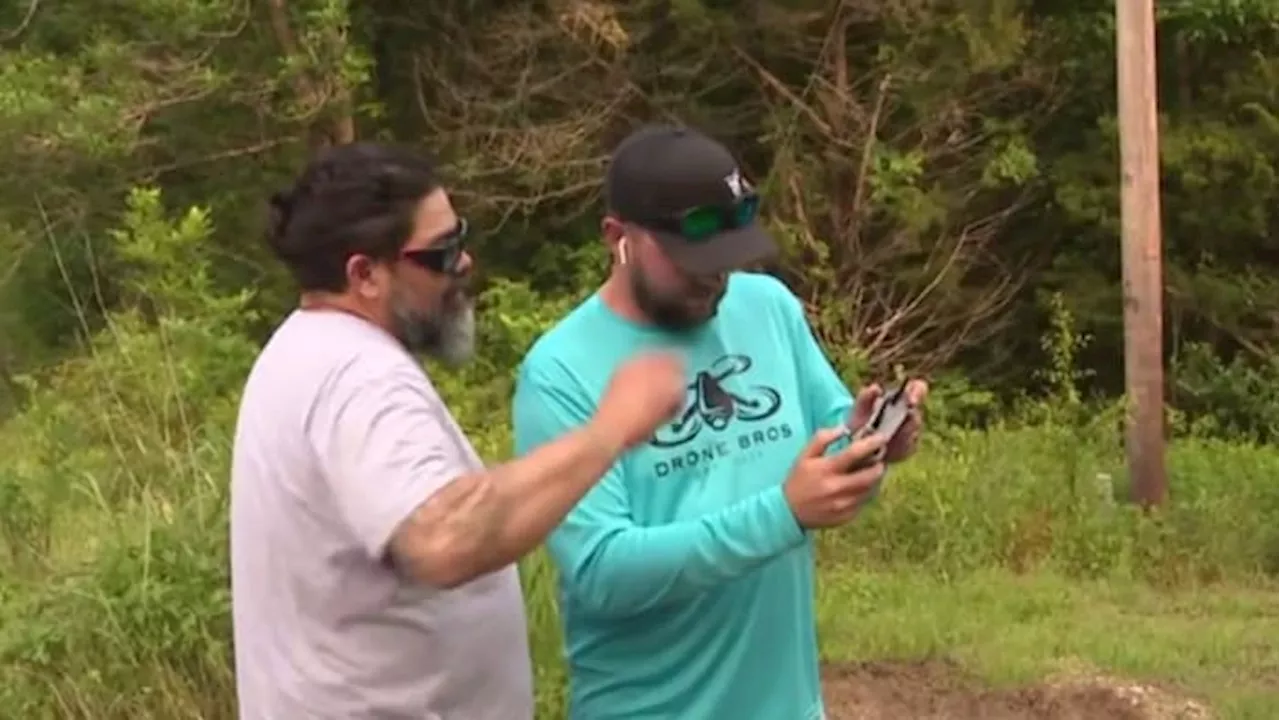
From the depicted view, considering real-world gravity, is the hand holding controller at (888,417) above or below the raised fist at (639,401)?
below

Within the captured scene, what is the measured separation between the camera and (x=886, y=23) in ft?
68.5

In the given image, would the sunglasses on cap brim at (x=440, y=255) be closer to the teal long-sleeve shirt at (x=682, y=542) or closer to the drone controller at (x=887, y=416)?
the teal long-sleeve shirt at (x=682, y=542)

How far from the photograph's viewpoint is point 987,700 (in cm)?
698

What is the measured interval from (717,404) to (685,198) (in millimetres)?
307

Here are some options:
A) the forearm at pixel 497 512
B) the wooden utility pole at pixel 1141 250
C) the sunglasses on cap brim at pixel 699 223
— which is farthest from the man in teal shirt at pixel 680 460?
the wooden utility pole at pixel 1141 250

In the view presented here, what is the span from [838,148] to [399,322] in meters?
18.5

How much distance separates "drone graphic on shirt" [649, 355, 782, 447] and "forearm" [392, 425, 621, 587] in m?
0.60

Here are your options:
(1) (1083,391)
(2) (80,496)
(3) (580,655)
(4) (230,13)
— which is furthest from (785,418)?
(4) (230,13)

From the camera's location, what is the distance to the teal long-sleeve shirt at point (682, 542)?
3.11 meters

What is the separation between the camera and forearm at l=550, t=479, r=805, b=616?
9.96 feet

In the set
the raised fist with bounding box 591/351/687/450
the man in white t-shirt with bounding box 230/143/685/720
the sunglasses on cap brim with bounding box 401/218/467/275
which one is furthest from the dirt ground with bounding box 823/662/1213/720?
the raised fist with bounding box 591/351/687/450

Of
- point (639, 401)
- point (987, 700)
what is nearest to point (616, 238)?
point (639, 401)

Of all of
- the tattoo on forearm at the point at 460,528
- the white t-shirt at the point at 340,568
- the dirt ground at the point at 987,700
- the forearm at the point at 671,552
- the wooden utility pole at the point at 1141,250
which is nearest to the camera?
the tattoo on forearm at the point at 460,528

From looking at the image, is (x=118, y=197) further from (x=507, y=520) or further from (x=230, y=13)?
(x=507, y=520)
